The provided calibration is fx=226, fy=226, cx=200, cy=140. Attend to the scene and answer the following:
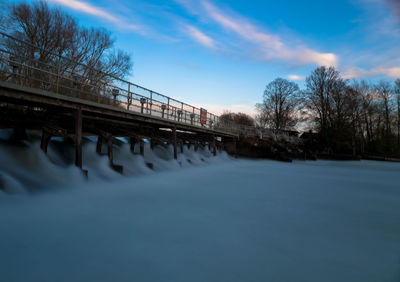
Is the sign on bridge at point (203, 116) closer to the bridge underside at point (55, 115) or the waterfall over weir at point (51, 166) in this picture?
the bridge underside at point (55, 115)

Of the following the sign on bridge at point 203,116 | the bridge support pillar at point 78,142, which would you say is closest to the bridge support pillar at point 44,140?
the bridge support pillar at point 78,142

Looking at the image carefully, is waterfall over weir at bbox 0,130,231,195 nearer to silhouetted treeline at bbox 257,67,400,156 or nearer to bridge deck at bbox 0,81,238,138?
bridge deck at bbox 0,81,238,138

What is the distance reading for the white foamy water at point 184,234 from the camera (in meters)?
3.07

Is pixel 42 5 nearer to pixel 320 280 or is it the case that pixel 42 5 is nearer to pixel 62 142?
pixel 62 142

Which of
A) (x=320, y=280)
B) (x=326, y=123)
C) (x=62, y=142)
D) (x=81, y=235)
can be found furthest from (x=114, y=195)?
(x=326, y=123)

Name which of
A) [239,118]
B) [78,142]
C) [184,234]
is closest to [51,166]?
[78,142]

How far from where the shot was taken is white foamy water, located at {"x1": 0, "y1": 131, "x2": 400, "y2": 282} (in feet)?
10.1

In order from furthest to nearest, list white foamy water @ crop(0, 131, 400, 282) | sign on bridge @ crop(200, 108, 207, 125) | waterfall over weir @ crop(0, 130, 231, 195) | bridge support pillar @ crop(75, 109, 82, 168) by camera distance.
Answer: sign on bridge @ crop(200, 108, 207, 125) → bridge support pillar @ crop(75, 109, 82, 168) → waterfall over weir @ crop(0, 130, 231, 195) → white foamy water @ crop(0, 131, 400, 282)

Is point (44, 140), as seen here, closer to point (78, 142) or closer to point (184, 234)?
point (78, 142)

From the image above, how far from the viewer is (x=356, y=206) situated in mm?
6785

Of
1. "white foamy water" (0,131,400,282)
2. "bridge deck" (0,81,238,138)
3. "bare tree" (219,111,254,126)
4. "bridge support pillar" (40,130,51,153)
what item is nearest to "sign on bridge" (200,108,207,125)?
"bridge deck" (0,81,238,138)

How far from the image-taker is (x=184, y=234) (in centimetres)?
432

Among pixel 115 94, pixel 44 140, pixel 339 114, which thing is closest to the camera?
pixel 44 140

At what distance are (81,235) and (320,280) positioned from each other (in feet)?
12.8
